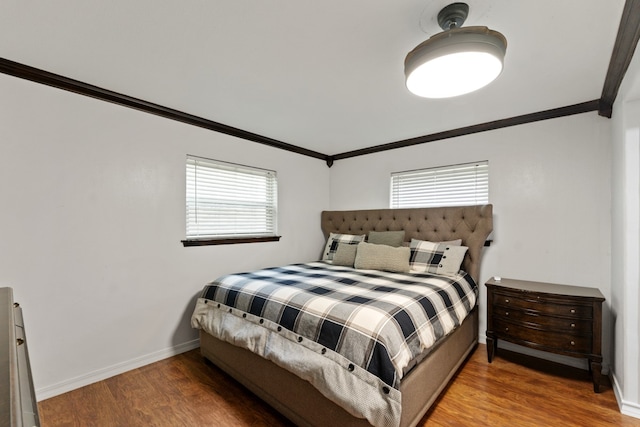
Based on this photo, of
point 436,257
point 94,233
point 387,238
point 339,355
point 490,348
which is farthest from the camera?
point 387,238

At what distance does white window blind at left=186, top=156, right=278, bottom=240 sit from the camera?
296 cm

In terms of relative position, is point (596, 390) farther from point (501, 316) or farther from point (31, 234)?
point (31, 234)

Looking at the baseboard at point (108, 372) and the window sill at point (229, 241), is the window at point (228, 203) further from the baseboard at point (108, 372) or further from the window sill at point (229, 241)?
the baseboard at point (108, 372)

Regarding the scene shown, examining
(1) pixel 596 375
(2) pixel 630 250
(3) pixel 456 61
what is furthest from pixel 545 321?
(3) pixel 456 61

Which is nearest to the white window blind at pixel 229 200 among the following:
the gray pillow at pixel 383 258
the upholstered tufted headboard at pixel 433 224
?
the upholstered tufted headboard at pixel 433 224

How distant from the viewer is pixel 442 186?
11.1 ft

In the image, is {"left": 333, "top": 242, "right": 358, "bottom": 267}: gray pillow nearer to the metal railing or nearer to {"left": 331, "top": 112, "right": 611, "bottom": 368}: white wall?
{"left": 331, "top": 112, "right": 611, "bottom": 368}: white wall

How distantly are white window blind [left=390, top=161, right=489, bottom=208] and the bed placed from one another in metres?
0.21

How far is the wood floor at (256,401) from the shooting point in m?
1.85

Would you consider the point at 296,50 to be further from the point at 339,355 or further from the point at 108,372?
the point at 108,372

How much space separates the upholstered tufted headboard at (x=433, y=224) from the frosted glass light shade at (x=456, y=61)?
170 cm

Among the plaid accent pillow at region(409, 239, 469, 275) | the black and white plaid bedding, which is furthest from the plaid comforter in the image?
the plaid accent pillow at region(409, 239, 469, 275)

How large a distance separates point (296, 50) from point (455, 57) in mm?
914

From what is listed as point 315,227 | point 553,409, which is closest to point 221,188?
point 315,227
